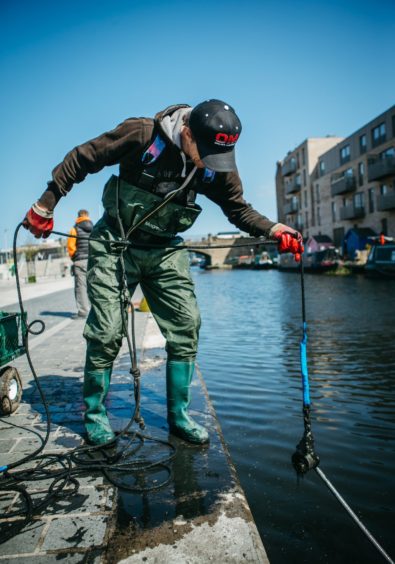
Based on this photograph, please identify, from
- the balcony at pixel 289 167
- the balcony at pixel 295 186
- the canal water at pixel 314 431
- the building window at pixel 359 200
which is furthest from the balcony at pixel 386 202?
the canal water at pixel 314 431

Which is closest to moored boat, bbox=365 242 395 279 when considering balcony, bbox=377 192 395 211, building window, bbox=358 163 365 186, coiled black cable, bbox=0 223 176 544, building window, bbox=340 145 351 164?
balcony, bbox=377 192 395 211

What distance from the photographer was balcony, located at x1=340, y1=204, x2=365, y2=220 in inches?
1720

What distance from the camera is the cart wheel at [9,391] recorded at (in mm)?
3303

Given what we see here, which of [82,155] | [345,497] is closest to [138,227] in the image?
[82,155]

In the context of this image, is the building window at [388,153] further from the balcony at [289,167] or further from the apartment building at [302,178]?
the balcony at [289,167]

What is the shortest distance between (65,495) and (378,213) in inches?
1707

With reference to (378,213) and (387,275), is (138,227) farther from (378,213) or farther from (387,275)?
(378,213)

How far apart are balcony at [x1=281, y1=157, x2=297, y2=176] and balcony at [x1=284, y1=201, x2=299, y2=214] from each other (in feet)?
15.2

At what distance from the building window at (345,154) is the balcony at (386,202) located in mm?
10467

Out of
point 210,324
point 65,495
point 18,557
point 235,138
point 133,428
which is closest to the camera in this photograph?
point 18,557

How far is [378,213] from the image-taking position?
40969mm

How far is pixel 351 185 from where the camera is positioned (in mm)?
45594

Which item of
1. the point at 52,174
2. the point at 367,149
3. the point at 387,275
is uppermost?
the point at 367,149

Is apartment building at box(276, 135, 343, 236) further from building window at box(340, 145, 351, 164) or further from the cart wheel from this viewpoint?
the cart wheel
